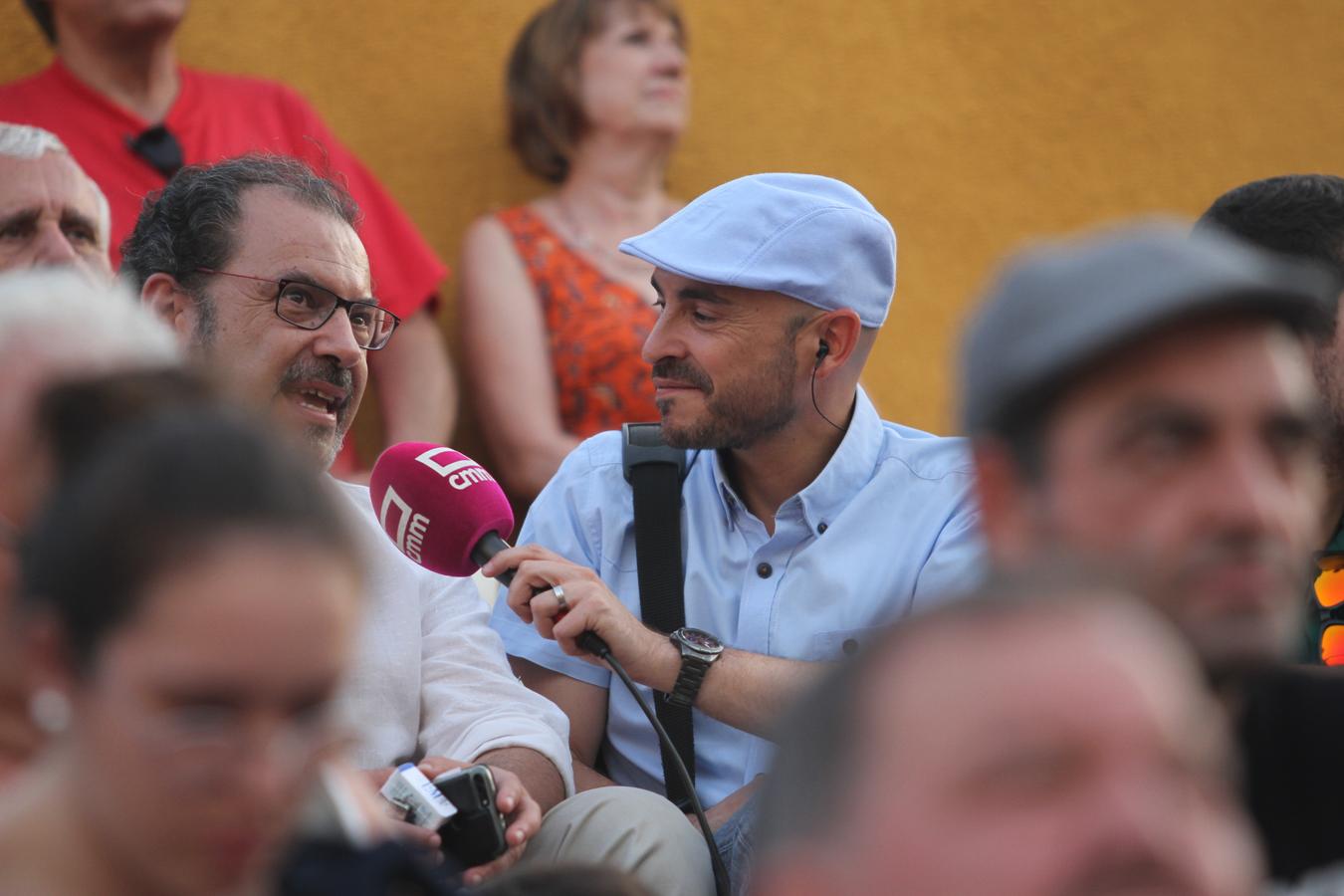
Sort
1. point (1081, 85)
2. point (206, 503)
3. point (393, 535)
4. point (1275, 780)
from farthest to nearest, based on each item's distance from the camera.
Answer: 1. point (1081, 85)
2. point (393, 535)
3. point (1275, 780)
4. point (206, 503)

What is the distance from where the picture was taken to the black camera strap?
344 centimetres

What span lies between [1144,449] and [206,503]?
0.88 metres

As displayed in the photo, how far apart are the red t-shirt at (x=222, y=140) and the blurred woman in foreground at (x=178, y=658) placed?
111 inches

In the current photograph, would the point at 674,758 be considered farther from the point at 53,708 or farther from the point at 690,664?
the point at 53,708

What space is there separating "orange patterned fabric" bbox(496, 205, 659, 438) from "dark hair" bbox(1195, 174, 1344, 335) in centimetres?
163

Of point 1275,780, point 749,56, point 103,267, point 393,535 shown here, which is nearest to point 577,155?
point 749,56

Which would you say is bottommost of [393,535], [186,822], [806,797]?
[393,535]

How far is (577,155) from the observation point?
528cm

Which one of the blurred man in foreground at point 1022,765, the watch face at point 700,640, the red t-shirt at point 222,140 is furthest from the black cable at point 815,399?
Answer: the blurred man in foreground at point 1022,765

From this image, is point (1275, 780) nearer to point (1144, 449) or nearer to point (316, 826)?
point (1144, 449)

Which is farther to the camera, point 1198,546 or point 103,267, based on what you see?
point 103,267

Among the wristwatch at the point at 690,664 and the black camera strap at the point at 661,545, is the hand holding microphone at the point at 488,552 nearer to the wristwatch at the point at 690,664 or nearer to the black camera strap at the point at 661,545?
the wristwatch at the point at 690,664

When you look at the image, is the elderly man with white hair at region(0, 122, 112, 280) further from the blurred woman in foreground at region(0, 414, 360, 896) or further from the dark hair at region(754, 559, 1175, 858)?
the dark hair at region(754, 559, 1175, 858)

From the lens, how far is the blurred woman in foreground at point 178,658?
4.74 feet
